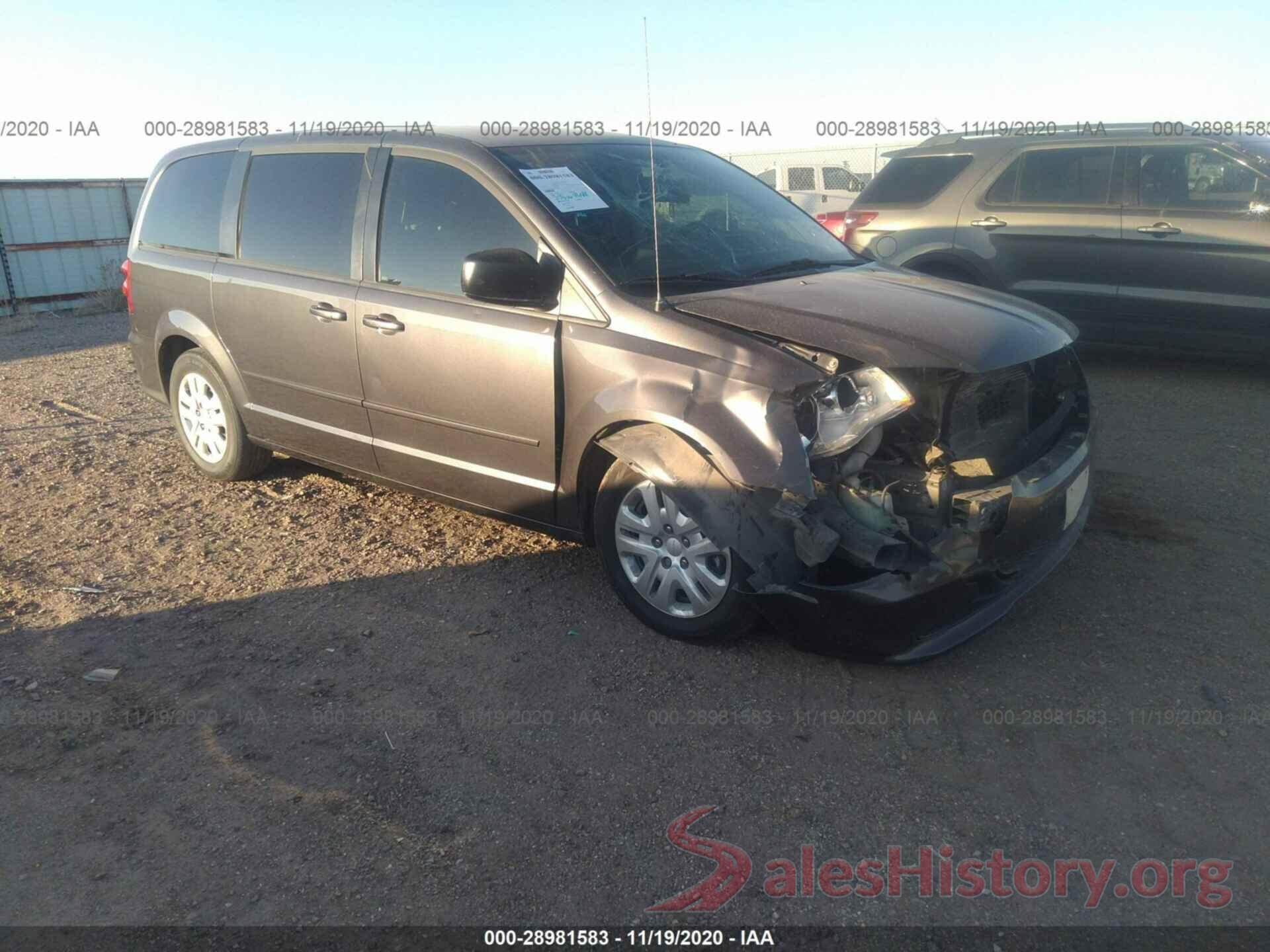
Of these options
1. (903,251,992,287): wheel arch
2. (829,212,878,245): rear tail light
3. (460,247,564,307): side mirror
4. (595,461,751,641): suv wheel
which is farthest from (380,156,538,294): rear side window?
(829,212,878,245): rear tail light

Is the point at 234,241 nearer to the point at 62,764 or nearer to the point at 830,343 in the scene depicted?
the point at 62,764

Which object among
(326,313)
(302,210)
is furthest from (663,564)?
(302,210)

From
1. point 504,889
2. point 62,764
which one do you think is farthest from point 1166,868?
point 62,764

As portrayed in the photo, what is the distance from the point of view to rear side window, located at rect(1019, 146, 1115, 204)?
7.36 metres

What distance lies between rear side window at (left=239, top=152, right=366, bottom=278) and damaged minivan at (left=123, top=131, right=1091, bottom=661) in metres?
0.02

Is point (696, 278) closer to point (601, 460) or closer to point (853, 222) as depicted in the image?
point (601, 460)

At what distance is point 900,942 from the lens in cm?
229

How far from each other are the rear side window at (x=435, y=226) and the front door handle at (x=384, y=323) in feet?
0.53

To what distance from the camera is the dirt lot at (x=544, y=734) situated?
2533 mm

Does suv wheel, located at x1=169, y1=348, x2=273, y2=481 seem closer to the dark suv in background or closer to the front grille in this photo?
the front grille

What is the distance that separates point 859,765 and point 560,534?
62.9 inches

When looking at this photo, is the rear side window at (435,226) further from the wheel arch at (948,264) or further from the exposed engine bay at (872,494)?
the wheel arch at (948,264)

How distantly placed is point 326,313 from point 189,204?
1.68 m

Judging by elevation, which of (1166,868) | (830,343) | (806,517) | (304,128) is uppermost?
(304,128)
